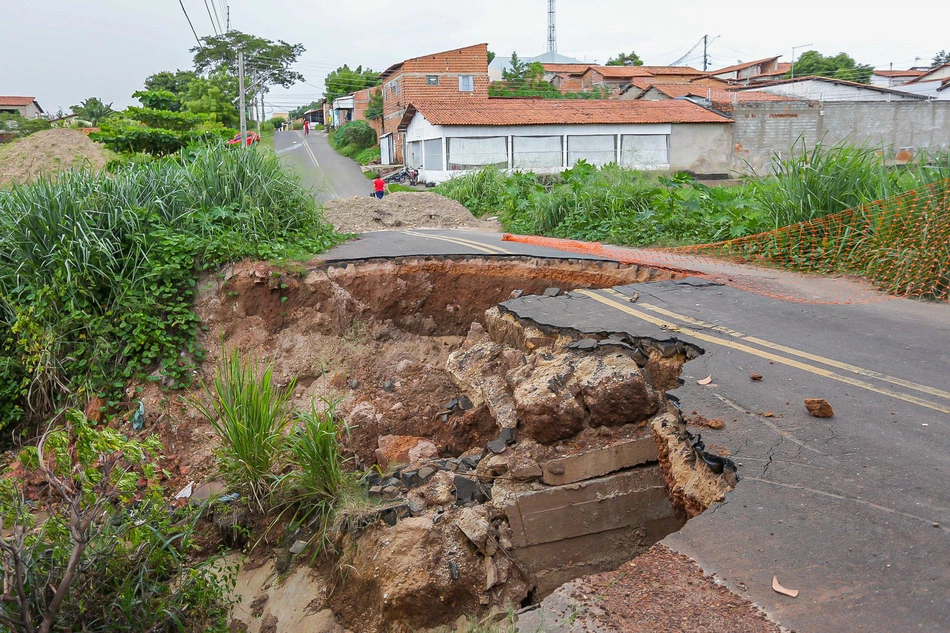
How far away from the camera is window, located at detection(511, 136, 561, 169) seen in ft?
109

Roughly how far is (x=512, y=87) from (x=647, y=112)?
21.1 metres

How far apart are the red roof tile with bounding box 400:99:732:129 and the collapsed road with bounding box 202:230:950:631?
981 inches

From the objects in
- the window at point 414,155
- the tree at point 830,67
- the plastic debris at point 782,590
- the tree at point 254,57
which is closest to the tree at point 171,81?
the tree at point 254,57

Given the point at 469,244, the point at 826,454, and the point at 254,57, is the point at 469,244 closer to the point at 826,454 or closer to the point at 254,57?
the point at 826,454

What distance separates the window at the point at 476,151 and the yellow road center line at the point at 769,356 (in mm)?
26263


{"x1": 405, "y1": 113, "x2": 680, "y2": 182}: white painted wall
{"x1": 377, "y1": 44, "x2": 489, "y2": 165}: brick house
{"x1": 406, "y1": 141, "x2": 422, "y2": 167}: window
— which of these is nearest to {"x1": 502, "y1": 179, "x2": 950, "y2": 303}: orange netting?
{"x1": 405, "y1": 113, "x2": 680, "y2": 182}: white painted wall

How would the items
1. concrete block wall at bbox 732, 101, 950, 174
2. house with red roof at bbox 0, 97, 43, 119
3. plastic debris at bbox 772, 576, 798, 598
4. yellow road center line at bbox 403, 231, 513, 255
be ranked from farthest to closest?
house with red roof at bbox 0, 97, 43, 119 < concrete block wall at bbox 732, 101, 950, 174 < yellow road center line at bbox 403, 231, 513, 255 < plastic debris at bbox 772, 576, 798, 598

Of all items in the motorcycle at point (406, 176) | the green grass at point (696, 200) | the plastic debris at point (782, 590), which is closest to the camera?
the plastic debris at point (782, 590)

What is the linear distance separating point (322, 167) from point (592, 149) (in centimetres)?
1621

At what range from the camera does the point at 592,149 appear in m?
34.2

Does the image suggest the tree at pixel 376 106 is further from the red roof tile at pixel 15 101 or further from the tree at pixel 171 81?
the red roof tile at pixel 15 101

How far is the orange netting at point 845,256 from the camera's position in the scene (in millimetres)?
7781

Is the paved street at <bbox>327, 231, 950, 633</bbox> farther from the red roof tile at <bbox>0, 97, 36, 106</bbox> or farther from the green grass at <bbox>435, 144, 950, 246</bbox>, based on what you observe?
the red roof tile at <bbox>0, 97, 36, 106</bbox>

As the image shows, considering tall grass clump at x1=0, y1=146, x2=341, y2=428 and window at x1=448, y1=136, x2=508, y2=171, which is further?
window at x1=448, y1=136, x2=508, y2=171
